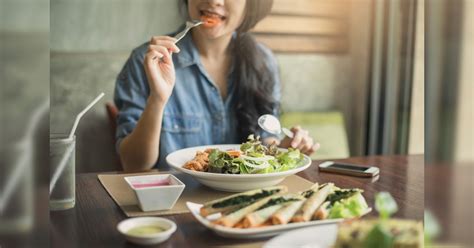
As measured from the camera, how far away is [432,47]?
11.4 inches

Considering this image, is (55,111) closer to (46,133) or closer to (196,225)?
(196,225)

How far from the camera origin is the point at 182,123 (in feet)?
6.50

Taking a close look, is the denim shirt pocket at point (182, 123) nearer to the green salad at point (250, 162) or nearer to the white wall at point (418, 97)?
the green salad at point (250, 162)

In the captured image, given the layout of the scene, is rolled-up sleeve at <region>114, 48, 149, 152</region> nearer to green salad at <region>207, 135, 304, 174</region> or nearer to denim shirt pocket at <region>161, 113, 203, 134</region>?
denim shirt pocket at <region>161, 113, 203, 134</region>

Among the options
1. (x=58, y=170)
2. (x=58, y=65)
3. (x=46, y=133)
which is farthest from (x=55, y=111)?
(x=46, y=133)

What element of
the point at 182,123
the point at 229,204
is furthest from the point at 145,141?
the point at 229,204

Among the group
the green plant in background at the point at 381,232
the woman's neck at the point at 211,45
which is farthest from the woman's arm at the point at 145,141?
the green plant in background at the point at 381,232

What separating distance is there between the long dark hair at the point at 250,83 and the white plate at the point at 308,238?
128 cm

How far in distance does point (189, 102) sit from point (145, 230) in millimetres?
1251

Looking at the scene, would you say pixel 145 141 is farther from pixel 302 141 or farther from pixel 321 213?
pixel 321 213

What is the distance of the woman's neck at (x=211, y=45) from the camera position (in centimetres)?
207

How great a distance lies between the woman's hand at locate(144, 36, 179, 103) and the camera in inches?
54.1

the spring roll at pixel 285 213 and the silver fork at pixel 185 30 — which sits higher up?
the silver fork at pixel 185 30

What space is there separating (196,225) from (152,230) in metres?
0.10
